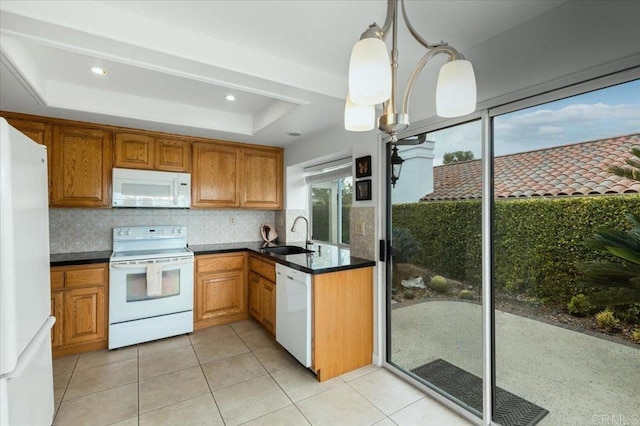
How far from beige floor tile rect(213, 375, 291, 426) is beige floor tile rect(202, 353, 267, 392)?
0.07 m

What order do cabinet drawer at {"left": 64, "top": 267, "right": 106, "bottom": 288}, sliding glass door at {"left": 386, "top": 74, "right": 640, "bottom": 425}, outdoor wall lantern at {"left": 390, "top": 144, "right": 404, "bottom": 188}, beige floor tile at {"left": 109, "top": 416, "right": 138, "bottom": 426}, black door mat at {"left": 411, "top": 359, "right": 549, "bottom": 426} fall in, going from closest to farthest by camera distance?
sliding glass door at {"left": 386, "top": 74, "right": 640, "bottom": 425} < black door mat at {"left": 411, "top": 359, "right": 549, "bottom": 426} < beige floor tile at {"left": 109, "top": 416, "right": 138, "bottom": 426} < outdoor wall lantern at {"left": 390, "top": 144, "right": 404, "bottom": 188} < cabinet drawer at {"left": 64, "top": 267, "right": 106, "bottom": 288}

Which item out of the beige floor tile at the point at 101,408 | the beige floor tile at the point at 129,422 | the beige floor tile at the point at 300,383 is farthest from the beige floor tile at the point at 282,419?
the beige floor tile at the point at 101,408

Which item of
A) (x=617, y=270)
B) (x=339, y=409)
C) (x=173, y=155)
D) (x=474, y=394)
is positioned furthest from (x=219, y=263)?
(x=617, y=270)

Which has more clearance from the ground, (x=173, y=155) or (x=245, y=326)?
(x=173, y=155)

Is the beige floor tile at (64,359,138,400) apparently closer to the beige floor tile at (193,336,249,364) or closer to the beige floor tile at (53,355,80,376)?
the beige floor tile at (53,355,80,376)

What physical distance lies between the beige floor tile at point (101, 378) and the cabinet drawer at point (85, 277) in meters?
0.73

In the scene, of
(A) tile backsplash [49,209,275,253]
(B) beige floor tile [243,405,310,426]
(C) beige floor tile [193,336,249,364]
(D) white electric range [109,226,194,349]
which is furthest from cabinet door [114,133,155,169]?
(B) beige floor tile [243,405,310,426]

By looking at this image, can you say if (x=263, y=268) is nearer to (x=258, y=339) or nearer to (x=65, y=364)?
(x=258, y=339)

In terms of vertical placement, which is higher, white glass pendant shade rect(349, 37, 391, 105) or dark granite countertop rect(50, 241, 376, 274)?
white glass pendant shade rect(349, 37, 391, 105)

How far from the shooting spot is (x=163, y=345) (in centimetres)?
290

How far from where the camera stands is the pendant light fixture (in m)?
0.76

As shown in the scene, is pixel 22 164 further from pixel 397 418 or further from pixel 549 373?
pixel 549 373

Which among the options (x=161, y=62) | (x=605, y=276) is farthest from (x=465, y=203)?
(x=161, y=62)

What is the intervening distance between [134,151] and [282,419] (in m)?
2.90
